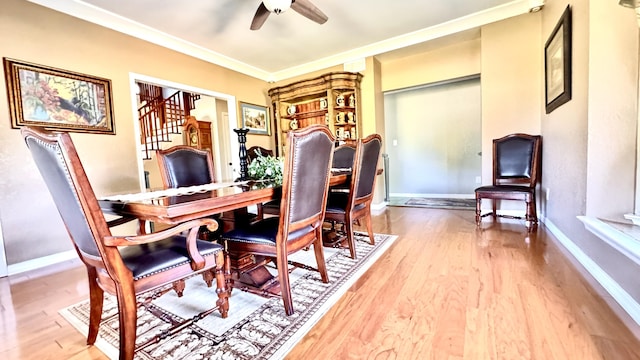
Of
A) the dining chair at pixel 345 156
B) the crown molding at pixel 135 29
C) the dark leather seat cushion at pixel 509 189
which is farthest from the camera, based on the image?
the dining chair at pixel 345 156

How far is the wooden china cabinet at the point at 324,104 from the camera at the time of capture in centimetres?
417

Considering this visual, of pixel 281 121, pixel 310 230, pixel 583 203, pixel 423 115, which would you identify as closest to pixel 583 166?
pixel 583 203

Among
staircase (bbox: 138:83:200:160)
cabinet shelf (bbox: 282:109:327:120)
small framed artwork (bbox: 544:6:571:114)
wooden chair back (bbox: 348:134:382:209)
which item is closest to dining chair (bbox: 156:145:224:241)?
wooden chair back (bbox: 348:134:382:209)

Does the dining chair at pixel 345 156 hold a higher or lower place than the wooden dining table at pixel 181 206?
higher

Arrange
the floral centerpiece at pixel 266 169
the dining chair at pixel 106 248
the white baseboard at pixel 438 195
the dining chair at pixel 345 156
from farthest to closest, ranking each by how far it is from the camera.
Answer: the white baseboard at pixel 438 195
the dining chair at pixel 345 156
the floral centerpiece at pixel 266 169
the dining chair at pixel 106 248

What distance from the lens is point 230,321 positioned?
55.1 inches

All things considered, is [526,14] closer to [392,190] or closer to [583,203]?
[583,203]

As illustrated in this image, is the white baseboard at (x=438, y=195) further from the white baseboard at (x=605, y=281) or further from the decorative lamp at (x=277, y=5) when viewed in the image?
the decorative lamp at (x=277, y=5)

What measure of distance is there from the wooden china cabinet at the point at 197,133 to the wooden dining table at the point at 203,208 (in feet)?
13.0

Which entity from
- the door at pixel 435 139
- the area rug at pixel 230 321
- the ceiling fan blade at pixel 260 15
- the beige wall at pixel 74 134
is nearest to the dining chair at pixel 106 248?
the area rug at pixel 230 321

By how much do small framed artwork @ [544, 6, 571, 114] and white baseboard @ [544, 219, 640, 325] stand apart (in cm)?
119

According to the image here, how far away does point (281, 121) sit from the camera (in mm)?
4957

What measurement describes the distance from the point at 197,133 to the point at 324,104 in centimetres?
276

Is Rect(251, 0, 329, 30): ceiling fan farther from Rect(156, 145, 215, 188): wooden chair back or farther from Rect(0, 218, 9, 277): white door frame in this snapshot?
Rect(0, 218, 9, 277): white door frame
